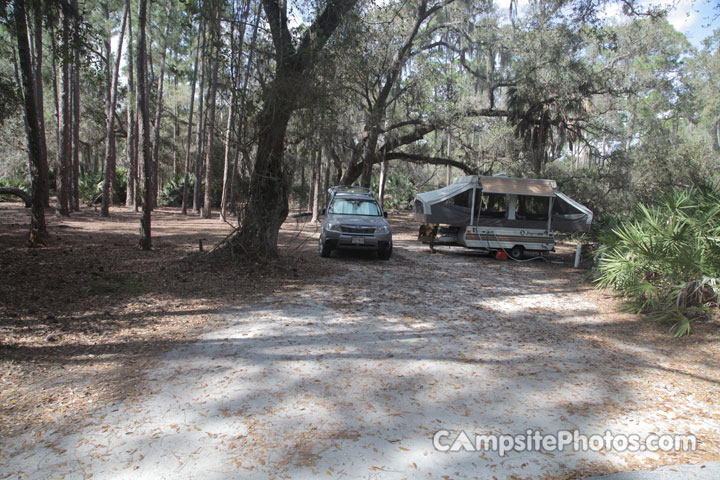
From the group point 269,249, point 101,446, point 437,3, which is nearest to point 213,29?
point 269,249

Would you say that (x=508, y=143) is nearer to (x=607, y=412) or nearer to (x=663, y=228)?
(x=663, y=228)

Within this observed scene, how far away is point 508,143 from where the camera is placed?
2080 cm

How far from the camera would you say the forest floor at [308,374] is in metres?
2.97

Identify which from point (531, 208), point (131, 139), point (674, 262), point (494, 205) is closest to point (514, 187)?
point (494, 205)

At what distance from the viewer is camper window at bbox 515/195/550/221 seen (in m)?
13.4

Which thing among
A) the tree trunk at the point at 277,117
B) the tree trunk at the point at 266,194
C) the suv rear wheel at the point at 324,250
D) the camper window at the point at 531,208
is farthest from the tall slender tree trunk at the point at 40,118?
the camper window at the point at 531,208

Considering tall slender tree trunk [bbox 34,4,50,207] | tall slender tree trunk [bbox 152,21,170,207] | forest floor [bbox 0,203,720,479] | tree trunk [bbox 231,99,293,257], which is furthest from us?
tall slender tree trunk [bbox 152,21,170,207]

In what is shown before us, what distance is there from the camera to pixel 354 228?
36.4ft

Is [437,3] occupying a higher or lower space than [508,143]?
higher

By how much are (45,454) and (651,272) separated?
28.2 feet

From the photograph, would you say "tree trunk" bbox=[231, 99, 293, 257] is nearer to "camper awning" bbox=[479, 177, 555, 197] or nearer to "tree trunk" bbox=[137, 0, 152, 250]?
"tree trunk" bbox=[137, 0, 152, 250]

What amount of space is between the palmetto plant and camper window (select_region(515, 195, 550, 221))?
521cm

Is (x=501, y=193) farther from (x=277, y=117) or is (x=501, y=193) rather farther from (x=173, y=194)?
(x=173, y=194)

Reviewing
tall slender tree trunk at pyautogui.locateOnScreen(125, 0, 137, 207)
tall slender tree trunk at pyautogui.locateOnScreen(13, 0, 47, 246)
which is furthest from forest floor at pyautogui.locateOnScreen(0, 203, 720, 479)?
tall slender tree trunk at pyautogui.locateOnScreen(125, 0, 137, 207)
